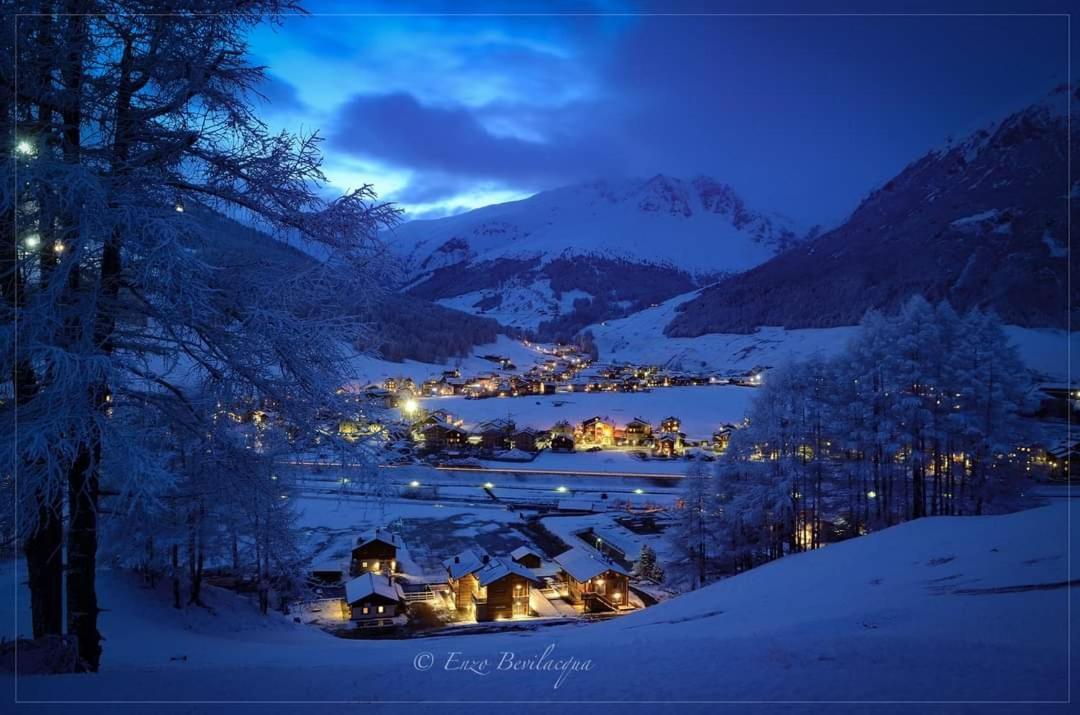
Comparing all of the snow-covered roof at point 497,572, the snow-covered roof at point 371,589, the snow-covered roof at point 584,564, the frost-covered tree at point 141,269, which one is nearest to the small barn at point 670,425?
the snow-covered roof at point 584,564

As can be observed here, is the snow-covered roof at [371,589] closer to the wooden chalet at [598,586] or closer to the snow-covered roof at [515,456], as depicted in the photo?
the wooden chalet at [598,586]

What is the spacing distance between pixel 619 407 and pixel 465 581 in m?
63.9

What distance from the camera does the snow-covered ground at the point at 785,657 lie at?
19.1 feet

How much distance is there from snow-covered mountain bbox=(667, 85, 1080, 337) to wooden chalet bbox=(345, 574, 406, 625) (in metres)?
91.2

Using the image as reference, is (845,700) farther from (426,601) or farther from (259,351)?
(426,601)

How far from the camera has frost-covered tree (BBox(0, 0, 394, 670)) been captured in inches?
200

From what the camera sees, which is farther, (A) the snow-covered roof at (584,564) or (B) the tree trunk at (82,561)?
(A) the snow-covered roof at (584,564)

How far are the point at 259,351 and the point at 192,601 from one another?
1971cm

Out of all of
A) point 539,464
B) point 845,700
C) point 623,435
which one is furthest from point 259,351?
point 623,435

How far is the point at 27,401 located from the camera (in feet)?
18.5

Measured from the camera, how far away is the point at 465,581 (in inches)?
1131

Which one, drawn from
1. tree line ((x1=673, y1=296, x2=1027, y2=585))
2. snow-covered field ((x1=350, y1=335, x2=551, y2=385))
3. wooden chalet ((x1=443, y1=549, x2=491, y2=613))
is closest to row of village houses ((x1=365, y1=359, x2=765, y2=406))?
snow-covered field ((x1=350, y1=335, x2=551, y2=385))

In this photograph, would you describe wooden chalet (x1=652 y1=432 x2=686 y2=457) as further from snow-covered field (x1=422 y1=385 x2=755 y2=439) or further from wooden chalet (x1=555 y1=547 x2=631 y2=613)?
wooden chalet (x1=555 y1=547 x2=631 y2=613)

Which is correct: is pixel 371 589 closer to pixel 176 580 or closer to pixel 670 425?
pixel 176 580
